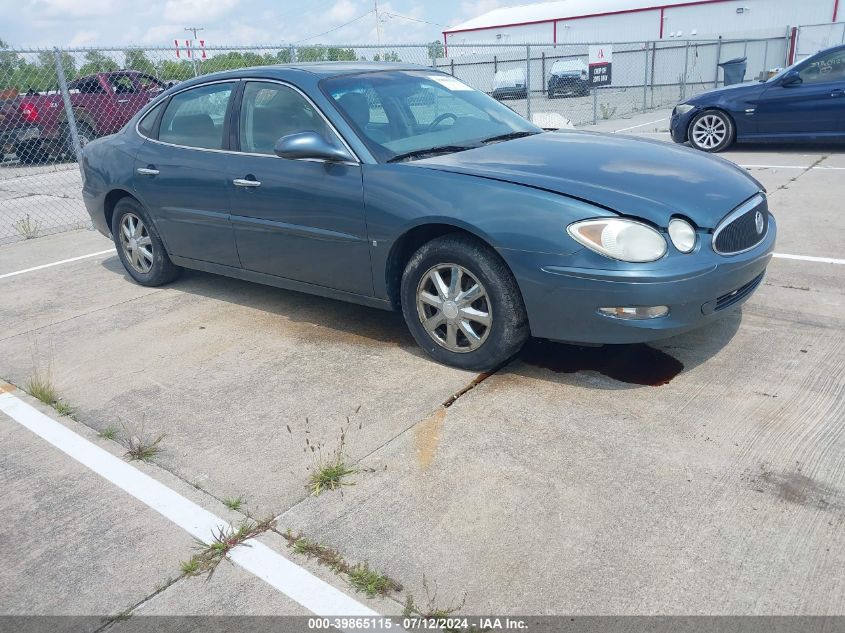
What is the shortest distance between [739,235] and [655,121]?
43.5ft

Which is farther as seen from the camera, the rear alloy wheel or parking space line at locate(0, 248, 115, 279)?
the rear alloy wheel

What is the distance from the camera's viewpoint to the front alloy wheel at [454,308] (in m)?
3.71

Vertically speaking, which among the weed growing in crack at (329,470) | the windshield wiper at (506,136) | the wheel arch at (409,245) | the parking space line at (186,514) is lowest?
the parking space line at (186,514)

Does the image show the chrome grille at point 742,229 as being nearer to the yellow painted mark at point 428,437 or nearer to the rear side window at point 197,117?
the yellow painted mark at point 428,437

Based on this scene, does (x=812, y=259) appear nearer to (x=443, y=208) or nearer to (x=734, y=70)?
(x=443, y=208)

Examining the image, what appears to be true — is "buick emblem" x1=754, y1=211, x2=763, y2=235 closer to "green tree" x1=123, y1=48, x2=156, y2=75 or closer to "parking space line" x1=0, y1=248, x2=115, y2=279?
"parking space line" x1=0, y1=248, x2=115, y2=279

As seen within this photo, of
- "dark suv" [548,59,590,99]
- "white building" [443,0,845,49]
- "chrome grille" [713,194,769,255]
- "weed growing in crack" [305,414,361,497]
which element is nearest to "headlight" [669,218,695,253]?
"chrome grille" [713,194,769,255]

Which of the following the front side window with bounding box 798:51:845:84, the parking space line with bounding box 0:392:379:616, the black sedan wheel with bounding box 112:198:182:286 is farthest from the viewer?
the front side window with bounding box 798:51:845:84

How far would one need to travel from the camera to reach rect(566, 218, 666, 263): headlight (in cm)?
326

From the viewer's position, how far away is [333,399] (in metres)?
3.72

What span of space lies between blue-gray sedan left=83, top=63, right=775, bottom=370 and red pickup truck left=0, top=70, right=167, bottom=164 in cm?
1014

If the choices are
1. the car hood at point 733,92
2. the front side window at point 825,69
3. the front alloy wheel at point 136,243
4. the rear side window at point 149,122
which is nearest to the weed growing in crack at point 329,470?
the front alloy wheel at point 136,243

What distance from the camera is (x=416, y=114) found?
14.8 feet

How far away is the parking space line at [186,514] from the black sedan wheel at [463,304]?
62.8 inches
